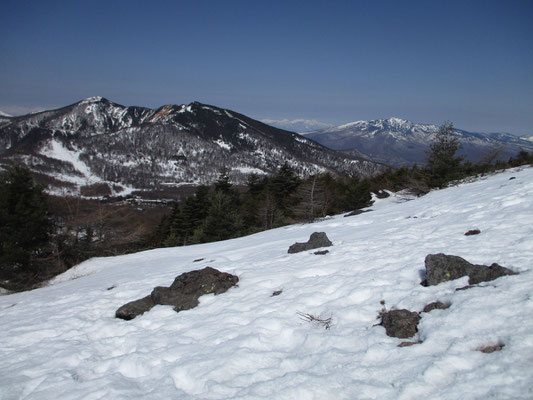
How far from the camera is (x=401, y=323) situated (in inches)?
164

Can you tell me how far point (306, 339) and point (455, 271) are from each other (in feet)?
10.6

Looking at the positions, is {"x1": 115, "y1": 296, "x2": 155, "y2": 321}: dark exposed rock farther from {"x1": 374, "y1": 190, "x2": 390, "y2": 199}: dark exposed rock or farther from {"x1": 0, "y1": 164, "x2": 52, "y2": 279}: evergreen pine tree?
{"x1": 374, "y1": 190, "x2": 390, "y2": 199}: dark exposed rock

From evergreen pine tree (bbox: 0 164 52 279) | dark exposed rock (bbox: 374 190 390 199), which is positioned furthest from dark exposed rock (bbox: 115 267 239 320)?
dark exposed rock (bbox: 374 190 390 199)

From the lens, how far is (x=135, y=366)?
Answer: 14.2 ft

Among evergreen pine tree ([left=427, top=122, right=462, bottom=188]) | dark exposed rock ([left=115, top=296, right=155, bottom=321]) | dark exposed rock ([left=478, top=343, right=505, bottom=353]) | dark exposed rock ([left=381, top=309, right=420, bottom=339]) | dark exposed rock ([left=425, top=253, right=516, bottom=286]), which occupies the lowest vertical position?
dark exposed rock ([left=115, top=296, right=155, bottom=321])

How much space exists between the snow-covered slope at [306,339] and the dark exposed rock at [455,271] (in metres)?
0.19

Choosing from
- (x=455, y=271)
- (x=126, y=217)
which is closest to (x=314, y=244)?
(x=455, y=271)

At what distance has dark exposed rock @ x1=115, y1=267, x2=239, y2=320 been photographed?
21.2ft

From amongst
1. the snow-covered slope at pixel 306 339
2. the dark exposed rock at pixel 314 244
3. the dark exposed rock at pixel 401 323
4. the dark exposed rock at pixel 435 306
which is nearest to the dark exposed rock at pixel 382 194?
the dark exposed rock at pixel 314 244

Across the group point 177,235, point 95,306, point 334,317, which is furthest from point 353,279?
point 177,235

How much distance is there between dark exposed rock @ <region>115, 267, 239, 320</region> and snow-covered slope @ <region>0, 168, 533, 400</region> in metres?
0.29

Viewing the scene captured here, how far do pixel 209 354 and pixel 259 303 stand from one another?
1.85 m

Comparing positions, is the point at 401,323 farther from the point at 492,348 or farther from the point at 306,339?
the point at 306,339

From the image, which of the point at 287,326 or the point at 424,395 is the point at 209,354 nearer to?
the point at 287,326
